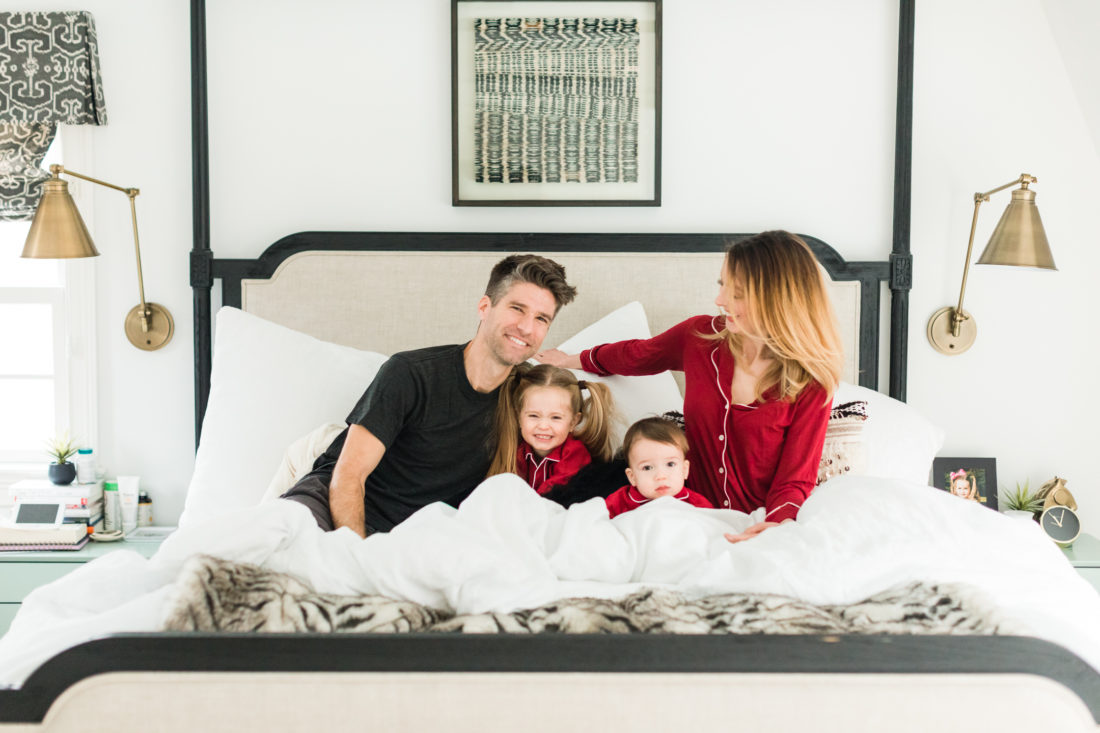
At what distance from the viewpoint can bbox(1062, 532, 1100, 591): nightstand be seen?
2.28m

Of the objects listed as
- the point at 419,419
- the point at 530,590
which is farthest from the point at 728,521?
the point at 419,419

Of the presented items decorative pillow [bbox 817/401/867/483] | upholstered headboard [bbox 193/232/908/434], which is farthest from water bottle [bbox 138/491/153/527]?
decorative pillow [bbox 817/401/867/483]

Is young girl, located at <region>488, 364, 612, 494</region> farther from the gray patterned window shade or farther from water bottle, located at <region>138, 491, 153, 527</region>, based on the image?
the gray patterned window shade

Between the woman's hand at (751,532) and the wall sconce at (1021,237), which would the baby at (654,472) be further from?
the wall sconce at (1021,237)

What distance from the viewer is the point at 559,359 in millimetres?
2096

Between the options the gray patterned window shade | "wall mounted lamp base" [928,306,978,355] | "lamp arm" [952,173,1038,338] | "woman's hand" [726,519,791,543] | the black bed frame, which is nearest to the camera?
the black bed frame

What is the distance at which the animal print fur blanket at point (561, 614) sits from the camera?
1.14 metres

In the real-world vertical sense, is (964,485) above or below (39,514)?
above

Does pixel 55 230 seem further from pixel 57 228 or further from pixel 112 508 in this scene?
pixel 112 508

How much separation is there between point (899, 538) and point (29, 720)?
1285 millimetres

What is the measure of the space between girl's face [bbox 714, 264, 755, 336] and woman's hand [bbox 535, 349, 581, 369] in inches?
17.8

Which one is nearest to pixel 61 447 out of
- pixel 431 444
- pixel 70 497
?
pixel 70 497

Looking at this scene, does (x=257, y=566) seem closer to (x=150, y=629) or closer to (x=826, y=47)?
(x=150, y=629)

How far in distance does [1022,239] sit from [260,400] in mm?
2165
